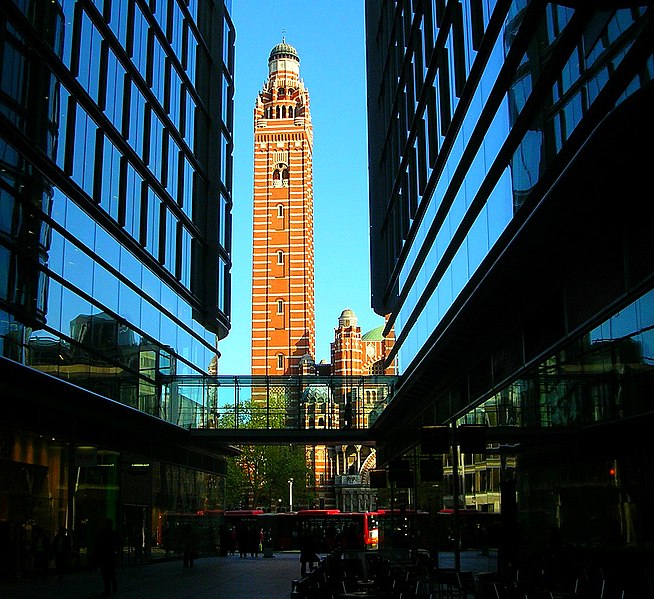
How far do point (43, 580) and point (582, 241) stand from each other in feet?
63.8

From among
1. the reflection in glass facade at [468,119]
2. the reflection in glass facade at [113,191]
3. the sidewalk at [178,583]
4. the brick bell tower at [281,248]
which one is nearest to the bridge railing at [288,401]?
the reflection in glass facade at [113,191]

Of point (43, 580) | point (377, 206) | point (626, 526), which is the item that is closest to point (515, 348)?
point (626, 526)

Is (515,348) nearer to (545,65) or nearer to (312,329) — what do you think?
(545,65)

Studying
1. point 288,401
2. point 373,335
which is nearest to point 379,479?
point 288,401

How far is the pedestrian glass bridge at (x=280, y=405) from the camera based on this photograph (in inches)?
1644

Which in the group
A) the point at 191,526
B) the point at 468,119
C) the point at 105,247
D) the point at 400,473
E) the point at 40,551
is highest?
the point at 468,119

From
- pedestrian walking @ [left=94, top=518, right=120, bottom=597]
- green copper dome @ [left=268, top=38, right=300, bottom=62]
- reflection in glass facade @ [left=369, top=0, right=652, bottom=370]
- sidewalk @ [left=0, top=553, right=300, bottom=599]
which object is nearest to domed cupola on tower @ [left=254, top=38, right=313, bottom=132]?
green copper dome @ [left=268, top=38, right=300, bottom=62]

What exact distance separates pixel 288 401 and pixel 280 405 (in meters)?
0.61

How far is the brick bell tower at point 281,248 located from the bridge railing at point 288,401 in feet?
321

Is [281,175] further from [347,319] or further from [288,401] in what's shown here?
[288,401]

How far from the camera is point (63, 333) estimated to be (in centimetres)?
2534

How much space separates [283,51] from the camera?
167000 mm

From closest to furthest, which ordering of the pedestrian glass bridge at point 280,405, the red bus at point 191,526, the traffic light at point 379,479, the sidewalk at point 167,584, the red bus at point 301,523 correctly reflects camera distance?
the sidewalk at point 167,584
the traffic light at point 379,479
the red bus at point 191,526
the pedestrian glass bridge at point 280,405
the red bus at point 301,523

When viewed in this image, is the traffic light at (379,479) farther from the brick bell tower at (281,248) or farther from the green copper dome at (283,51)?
the green copper dome at (283,51)
